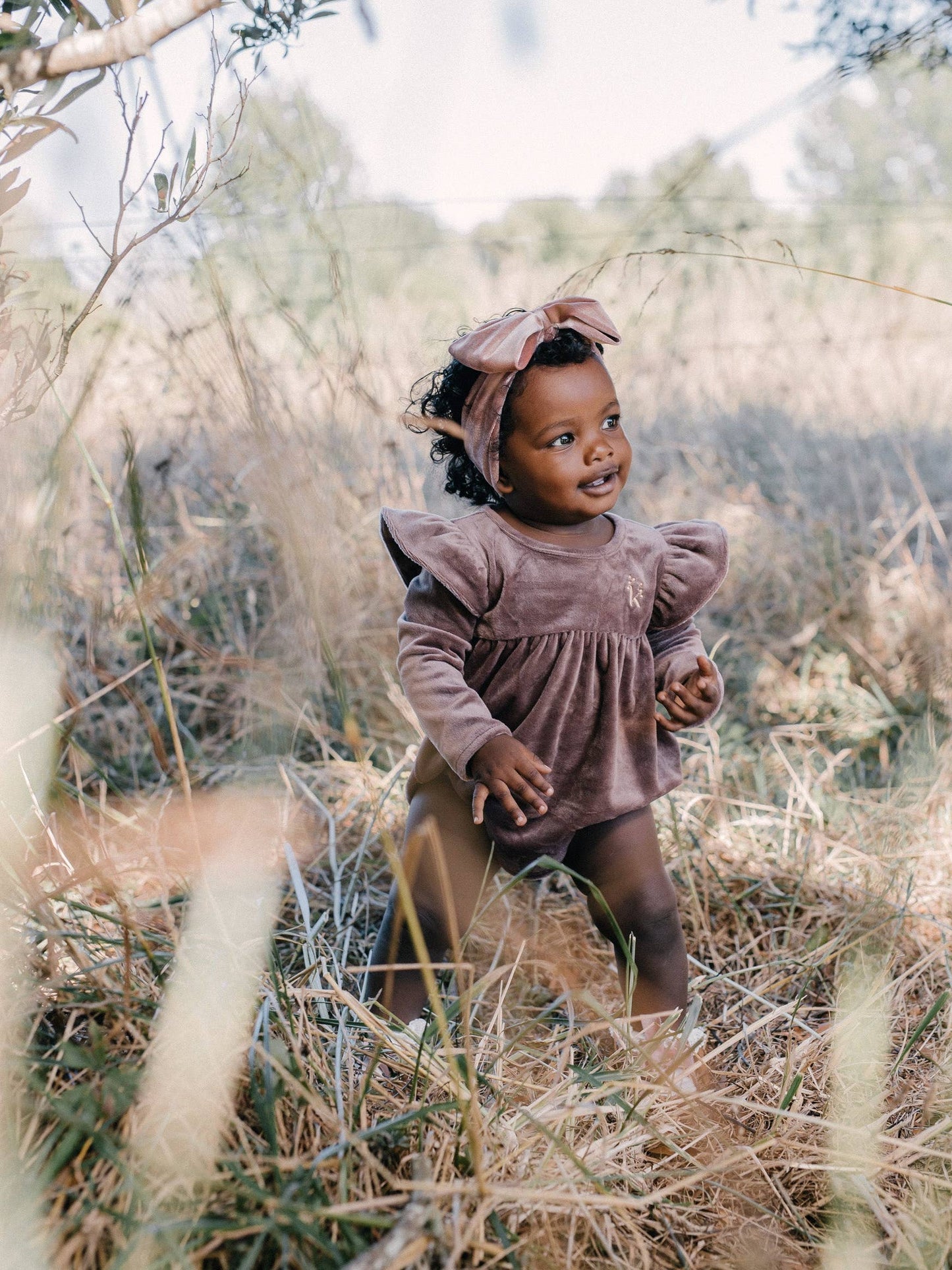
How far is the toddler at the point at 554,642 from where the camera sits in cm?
145

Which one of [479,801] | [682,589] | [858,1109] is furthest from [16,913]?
[858,1109]

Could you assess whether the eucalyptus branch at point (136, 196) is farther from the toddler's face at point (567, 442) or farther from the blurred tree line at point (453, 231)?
the toddler's face at point (567, 442)

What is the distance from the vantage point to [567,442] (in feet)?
4.76

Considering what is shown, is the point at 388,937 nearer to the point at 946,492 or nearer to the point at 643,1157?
the point at 643,1157

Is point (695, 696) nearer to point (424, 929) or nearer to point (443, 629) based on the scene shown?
point (443, 629)

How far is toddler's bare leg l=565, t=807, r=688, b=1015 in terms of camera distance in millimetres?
1512

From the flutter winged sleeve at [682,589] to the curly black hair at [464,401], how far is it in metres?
0.31

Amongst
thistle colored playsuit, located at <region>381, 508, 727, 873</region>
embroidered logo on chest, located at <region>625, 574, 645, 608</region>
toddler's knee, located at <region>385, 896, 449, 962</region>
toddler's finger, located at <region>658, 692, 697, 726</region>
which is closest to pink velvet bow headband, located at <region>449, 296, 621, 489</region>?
thistle colored playsuit, located at <region>381, 508, 727, 873</region>

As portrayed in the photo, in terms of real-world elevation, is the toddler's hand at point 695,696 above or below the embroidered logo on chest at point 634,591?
below

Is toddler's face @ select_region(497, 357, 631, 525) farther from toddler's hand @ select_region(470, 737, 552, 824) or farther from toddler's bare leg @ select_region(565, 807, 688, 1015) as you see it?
toddler's bare leg @ select_region(565, 807, 688, 1015)

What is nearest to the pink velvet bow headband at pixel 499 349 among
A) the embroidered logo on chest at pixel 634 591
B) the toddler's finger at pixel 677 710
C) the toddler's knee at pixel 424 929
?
the embroidered logo on chest at pixel 634 591

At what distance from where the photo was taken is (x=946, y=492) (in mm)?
3787

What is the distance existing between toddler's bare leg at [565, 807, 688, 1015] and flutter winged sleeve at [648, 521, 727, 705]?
257 mm

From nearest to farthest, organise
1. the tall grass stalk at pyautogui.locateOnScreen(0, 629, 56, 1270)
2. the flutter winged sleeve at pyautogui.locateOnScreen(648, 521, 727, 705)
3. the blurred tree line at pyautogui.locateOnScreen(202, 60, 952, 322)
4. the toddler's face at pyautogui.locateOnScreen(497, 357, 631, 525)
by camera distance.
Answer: the tall grass stalk at pyautogui.locateOnScreen(0, 629, 56, 1270) → the toddler's face at pyautogui.locateOnScreen(497, 357, 631, 525) → the flutter winged sleeve at pyautogui.locateOnScreen(648, 521, 727, 705) → the blurred tree line at pyautogui.locateOnScreen(202, 60, 952, 322)
